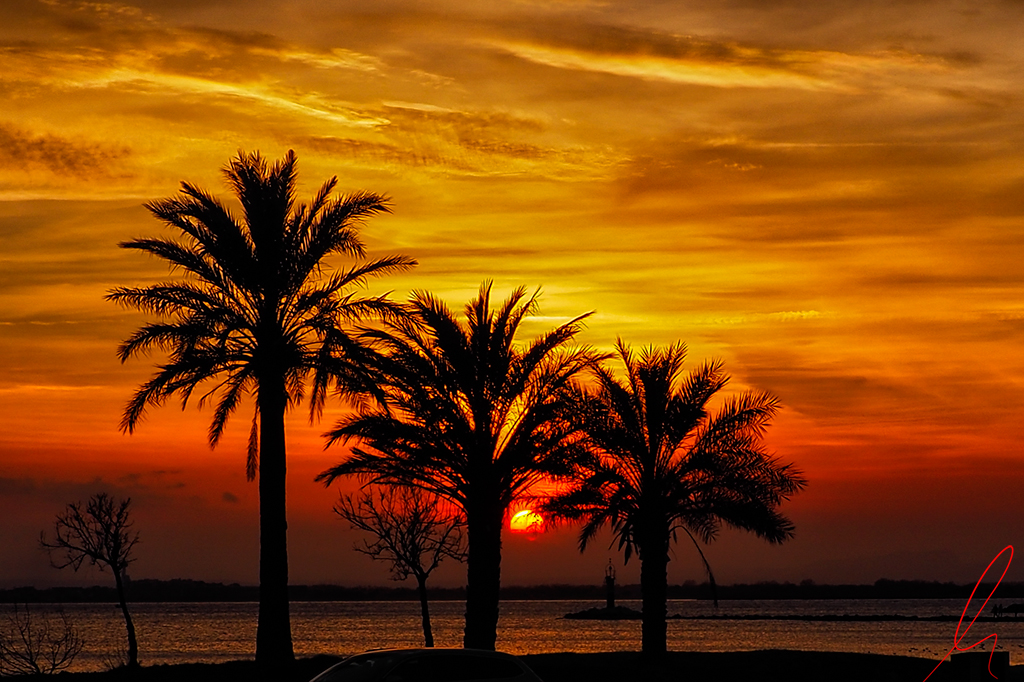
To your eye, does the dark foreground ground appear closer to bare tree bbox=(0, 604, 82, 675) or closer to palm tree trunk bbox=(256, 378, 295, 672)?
palm tree trunk bbox=(256, 378, 295, 672)

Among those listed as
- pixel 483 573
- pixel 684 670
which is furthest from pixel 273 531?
pixel 684 670

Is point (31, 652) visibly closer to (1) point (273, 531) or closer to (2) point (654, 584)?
(1) point (273, 531)

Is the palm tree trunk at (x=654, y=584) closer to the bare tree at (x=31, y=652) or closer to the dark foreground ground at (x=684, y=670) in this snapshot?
the dark foreground ground at (x=684, y=670)

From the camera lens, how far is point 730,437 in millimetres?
32812

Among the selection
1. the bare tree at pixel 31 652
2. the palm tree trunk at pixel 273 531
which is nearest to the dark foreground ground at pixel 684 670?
the palm tree trunk at pixel 273 531

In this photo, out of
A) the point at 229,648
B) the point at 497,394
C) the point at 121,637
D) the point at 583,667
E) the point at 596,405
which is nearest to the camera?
the point at 583,667

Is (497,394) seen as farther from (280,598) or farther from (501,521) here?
(280,598)

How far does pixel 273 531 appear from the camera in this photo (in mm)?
27422

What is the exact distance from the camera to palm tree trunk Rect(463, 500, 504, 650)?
29.2 m

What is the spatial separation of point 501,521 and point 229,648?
7378 centimetres

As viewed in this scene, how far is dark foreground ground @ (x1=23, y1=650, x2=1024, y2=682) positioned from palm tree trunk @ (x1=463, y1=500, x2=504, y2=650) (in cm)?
154

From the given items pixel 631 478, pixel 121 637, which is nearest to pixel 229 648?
pixel 121 637

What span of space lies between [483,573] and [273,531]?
5652 mm

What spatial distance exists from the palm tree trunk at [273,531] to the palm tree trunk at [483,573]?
4.74 m
